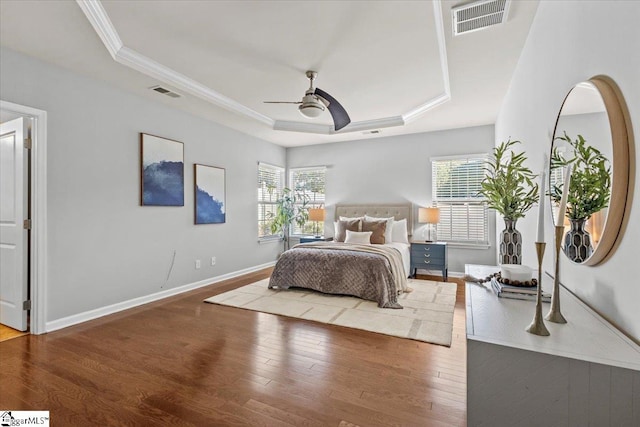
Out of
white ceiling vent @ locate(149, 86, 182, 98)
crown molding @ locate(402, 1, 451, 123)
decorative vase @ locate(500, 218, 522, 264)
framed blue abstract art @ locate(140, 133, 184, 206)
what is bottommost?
decorative vase @ locate(500, 218, 522, 264)

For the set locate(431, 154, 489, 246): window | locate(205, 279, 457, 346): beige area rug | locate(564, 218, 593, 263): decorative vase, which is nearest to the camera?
locate(564, 218, 593, 263): decorative vase

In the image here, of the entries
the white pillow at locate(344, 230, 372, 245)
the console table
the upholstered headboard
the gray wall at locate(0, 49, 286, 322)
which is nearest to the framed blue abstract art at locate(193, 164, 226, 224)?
the gray wall at locate(0, 49, 286, 322)

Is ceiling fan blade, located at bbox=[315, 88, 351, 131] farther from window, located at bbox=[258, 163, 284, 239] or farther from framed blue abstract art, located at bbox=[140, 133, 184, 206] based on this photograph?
window, located at bbox=[258, 163, 284, 239]

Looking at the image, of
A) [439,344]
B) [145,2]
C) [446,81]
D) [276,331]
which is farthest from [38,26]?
[439,344]

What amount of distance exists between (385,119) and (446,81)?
65.9 inches

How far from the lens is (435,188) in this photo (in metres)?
5.75

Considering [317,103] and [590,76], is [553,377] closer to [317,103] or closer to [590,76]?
[590,76]

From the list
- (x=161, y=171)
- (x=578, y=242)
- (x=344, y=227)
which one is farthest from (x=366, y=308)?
(x=161, y=171)

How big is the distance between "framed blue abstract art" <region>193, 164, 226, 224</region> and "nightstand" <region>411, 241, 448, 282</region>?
3.34 metres

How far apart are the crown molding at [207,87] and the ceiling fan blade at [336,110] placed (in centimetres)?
110

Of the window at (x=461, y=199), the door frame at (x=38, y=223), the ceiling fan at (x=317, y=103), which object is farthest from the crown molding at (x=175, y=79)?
the window at (x=461, y=199)

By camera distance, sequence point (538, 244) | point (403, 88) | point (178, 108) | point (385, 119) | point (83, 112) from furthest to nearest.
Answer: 1. point (385, 119)
2. point (178, 108)
3. point (403, 88)
4. point (83, 112)
5. point (538, 244)

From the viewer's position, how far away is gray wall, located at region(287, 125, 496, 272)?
215 inches

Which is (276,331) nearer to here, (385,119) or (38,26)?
(38,26)
